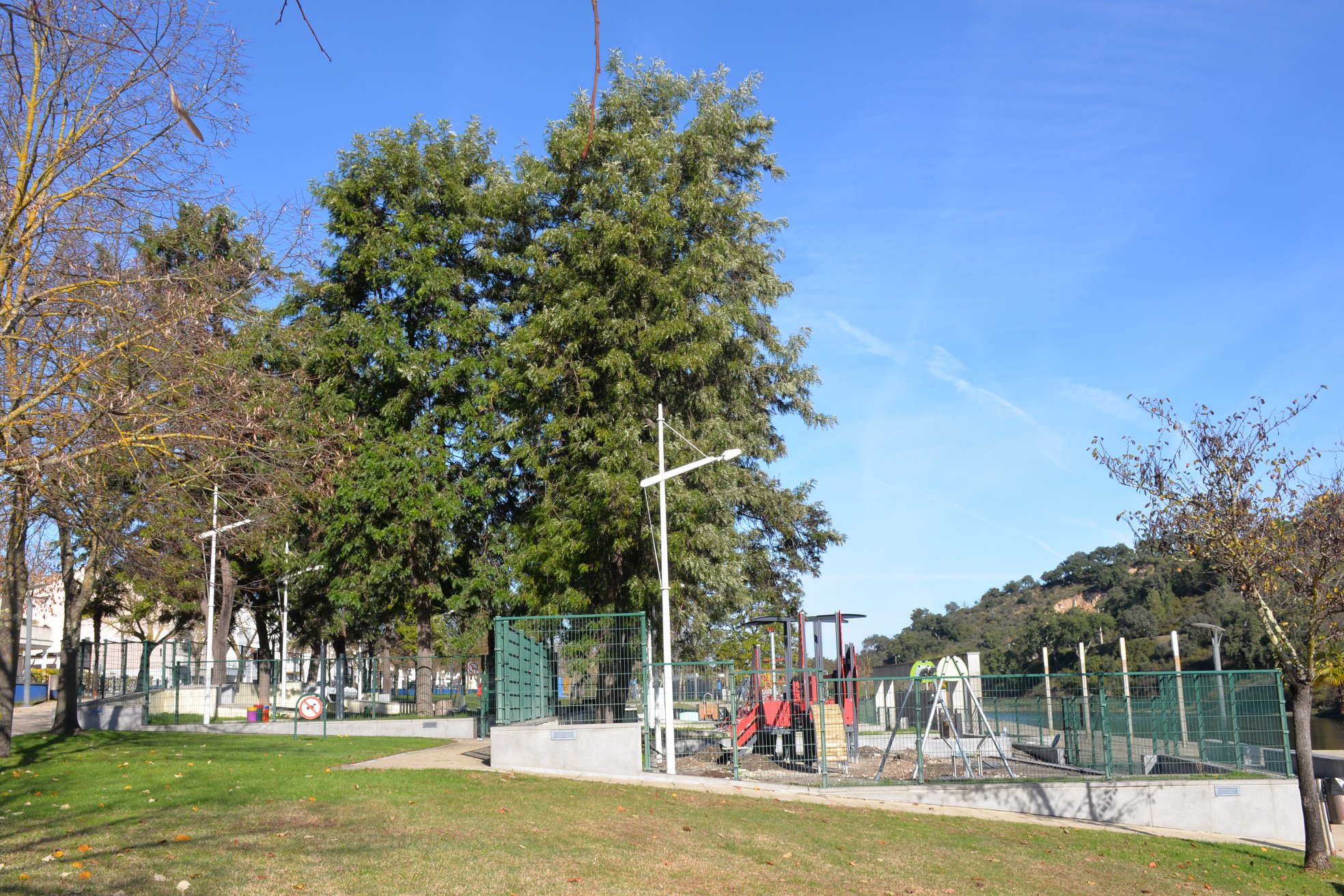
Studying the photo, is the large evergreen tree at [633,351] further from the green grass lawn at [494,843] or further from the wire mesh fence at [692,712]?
the green grass lawn at [494,843]

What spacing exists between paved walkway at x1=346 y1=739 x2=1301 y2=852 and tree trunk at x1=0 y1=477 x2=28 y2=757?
20.2ft

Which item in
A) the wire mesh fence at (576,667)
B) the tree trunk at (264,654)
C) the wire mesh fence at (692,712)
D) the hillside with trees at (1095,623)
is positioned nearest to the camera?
the wire mesh fence at (576,667)

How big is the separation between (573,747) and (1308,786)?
12251 mm

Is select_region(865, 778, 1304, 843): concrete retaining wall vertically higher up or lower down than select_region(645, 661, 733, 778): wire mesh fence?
lower down

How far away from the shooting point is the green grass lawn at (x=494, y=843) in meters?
9.72

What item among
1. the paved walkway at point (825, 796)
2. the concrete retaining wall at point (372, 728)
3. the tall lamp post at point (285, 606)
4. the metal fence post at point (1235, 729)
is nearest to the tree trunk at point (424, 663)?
the concrete retaining wall at point (372, 728)

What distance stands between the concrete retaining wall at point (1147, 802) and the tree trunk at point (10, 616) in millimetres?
13641

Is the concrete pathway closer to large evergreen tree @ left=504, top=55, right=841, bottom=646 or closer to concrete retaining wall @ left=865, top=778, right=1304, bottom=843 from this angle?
large evergreen tree @ left=504, top=55, right=841, bottom=646

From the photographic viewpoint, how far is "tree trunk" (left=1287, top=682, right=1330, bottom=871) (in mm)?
16031

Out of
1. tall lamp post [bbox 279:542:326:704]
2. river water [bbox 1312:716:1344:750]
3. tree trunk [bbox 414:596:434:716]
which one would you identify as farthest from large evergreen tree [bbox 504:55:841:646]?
river water [bbox 1312:716:1344:750]

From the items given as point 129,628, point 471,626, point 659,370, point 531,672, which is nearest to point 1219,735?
point 531,672

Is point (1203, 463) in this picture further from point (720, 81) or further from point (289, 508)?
point (720, 81)

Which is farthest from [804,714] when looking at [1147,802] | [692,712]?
[1147,802]

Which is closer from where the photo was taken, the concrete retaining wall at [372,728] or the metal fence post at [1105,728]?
the metal fence post at [1105,728]
